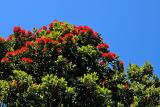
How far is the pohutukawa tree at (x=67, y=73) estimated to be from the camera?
25.2 meters

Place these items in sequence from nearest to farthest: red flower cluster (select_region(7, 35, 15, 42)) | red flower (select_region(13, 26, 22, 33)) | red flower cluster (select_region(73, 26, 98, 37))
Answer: red flower cluster (select_region(73, 26, 98, 37)), red flower cluster (select_region(7, 35, 15, 42)), red flower (select_region(13, 26, 22, 33))

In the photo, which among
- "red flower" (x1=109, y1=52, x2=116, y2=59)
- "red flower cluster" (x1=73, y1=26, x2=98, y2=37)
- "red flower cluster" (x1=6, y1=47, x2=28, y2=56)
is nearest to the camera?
"red flower cluster" (x1=6, y1=47, x2=28, y2=56)

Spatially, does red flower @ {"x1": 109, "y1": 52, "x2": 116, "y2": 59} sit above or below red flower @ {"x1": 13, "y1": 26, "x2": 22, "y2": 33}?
below

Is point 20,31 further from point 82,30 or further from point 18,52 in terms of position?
point 82,30

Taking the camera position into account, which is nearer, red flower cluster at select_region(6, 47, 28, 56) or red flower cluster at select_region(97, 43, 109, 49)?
red flower cluster at select_region(6, 47, 28, 56)

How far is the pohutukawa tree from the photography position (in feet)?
82.7

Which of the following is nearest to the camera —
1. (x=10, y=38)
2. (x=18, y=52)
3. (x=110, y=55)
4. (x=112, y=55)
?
(x=18, y=52)

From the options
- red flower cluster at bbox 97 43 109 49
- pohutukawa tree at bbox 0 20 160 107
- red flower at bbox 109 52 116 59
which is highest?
red flower cluster at bbox 97 43 109 49

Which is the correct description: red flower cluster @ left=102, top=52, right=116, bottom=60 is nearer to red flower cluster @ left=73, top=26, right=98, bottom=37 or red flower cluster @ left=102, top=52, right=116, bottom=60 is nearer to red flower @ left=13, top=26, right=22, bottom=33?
red flower cluster @ left=73, top=26, right=98, bottom=37

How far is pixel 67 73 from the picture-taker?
27.0m

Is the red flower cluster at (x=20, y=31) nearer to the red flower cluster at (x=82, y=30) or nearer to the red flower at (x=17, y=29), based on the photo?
the red flower at (x=17, y=29)

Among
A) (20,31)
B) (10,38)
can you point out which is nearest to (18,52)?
(10,38)

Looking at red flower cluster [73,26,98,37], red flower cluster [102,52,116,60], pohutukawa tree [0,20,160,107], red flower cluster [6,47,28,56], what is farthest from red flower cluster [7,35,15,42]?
red flower cluster [102,52,116,60]

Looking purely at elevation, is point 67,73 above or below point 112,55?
below
